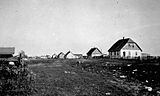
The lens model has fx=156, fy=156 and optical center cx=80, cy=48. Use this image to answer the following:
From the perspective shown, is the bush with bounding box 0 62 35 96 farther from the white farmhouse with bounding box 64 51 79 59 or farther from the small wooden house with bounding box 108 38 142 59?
the white farmhouse with bounding box 64 51 79 59

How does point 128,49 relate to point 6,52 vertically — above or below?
above

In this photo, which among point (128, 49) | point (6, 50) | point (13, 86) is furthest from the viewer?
point (128, 49)

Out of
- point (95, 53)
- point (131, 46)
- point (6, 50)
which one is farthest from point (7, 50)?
point (95, 53)

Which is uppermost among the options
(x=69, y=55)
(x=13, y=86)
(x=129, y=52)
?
(x=129, y=52)

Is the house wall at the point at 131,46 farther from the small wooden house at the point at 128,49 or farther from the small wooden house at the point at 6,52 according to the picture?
the small wooden house at the point at 6,52

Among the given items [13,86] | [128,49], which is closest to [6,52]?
[128,49]

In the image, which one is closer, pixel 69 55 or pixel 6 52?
pixel 6 52

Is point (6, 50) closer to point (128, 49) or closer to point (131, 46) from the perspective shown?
point (128, 49)

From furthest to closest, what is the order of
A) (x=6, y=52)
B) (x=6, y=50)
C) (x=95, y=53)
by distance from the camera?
(x=95, y=53) → (x=6, y=50) → (x=6, y=52)

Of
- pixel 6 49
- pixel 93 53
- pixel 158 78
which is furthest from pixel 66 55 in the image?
pixel 158 78

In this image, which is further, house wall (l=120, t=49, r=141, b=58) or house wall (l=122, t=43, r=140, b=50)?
house wall (l=122, t=43, r=140, b=50)

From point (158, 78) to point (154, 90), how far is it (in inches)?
132

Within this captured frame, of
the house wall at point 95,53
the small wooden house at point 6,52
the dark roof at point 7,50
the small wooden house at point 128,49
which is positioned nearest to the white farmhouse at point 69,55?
the house wall at point 95,53

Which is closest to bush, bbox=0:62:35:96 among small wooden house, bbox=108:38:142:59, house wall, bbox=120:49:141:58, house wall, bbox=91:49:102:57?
small wooden house, bbox=108:38:142:59
